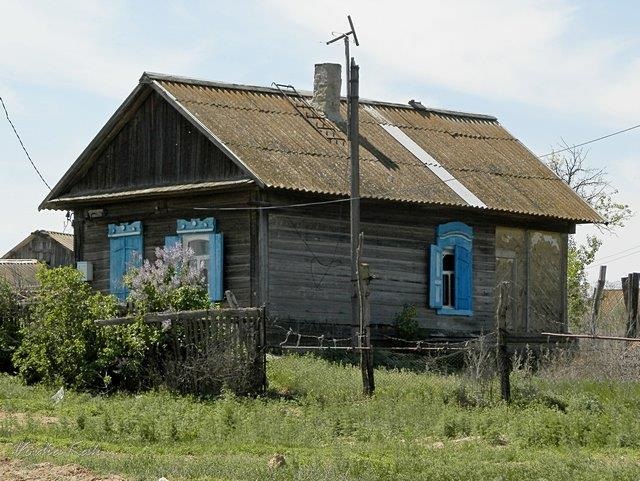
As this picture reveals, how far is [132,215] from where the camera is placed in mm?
29188

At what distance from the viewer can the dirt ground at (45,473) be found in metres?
12.0

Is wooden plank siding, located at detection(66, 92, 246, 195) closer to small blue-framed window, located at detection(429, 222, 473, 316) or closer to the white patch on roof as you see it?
small blue-framed window, located at detection(429, 222, 473, 316)

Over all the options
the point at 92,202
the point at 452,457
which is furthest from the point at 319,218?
the point at 452,457

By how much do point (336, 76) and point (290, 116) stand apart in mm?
1666

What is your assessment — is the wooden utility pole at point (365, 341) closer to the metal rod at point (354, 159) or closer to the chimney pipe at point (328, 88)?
the metal rod at point (354, 159)

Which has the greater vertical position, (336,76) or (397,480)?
(336,76)

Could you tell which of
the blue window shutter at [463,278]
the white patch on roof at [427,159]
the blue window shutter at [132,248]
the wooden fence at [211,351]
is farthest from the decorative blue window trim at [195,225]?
the wooden fence at [211,351]

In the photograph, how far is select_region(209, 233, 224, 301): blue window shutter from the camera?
86.2ft

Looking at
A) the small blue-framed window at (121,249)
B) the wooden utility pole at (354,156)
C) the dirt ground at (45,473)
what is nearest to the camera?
the dirt ground at (45,473)

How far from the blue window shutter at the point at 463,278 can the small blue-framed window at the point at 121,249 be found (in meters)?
6.70

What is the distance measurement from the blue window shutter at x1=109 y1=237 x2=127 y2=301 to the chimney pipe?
5.29m

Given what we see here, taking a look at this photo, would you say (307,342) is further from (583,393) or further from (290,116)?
(583,393)

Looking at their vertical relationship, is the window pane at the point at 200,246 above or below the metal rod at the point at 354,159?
below

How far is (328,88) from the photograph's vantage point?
30.2 metres
